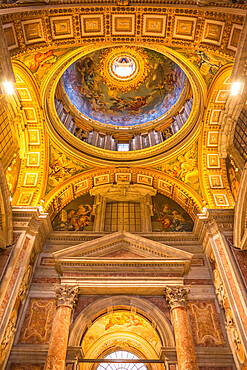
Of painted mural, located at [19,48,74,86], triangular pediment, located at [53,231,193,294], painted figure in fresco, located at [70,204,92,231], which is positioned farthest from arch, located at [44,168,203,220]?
painted mural, located at [19,48,74,86]

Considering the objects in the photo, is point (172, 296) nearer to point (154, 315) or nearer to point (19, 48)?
point (154, 315)

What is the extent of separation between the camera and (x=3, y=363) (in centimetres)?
844

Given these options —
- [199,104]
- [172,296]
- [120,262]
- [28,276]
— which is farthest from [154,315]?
[199,104]

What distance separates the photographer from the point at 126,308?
33.7 feet

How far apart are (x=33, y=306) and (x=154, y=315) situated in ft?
13.7

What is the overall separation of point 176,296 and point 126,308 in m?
1.79

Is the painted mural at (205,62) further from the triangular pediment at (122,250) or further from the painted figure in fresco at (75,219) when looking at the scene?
the painted figure in fresco at (75,219)

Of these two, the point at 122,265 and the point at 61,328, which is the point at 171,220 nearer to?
the point at 122,265

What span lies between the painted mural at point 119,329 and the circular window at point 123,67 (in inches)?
542

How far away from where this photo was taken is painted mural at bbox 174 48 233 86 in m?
11.4

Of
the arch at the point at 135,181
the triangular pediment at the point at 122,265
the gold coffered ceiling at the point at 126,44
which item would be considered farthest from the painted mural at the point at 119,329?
the gold coffered ceiling at the point at 126,44

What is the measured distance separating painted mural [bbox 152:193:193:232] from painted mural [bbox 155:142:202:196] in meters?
1.35

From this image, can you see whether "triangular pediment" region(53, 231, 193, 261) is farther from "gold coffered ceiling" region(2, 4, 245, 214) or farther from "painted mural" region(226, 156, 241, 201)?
"painted mural" region(226, 156, 241, 201)

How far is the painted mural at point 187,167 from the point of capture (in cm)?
1416
